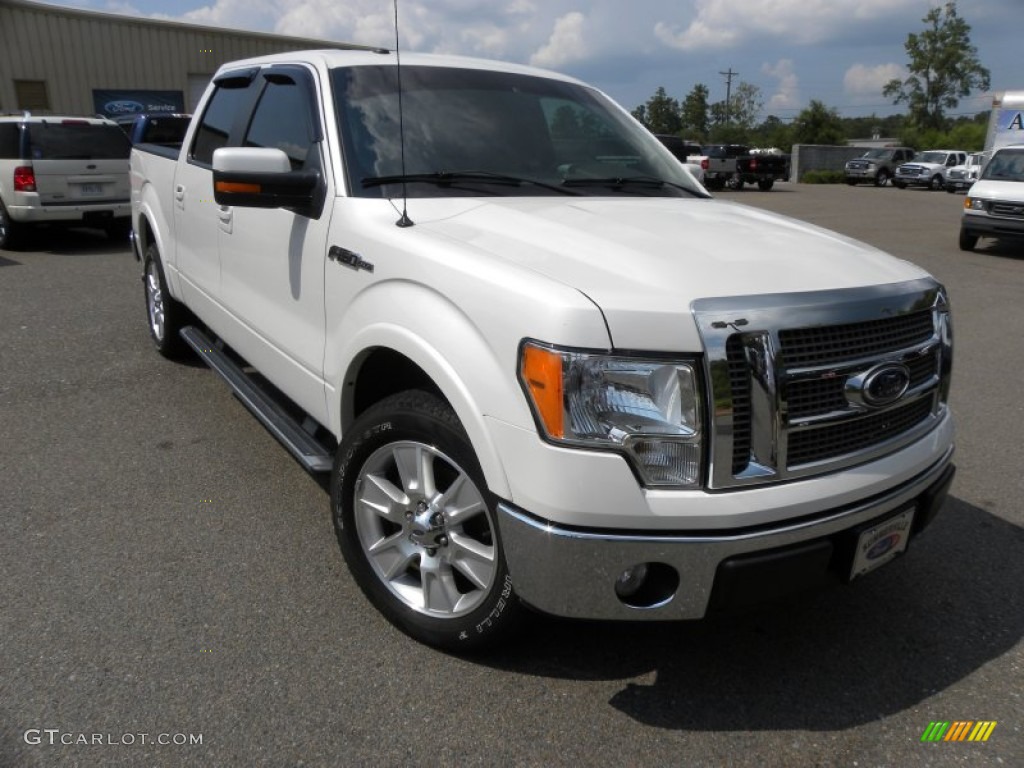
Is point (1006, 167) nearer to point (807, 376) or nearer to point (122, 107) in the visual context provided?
point (807, 376)

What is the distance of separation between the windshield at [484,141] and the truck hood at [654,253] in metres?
0.21

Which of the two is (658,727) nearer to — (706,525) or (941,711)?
(706,525)

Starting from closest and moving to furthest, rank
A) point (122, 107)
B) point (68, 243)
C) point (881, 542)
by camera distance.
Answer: point (881, 542), point (68, 243), point (122, 107)

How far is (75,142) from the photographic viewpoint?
11.5 meters

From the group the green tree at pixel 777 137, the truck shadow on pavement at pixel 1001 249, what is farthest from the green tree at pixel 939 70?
the truck shadow on pavement at pixel 1001 249

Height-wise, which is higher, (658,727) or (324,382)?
(324,382)

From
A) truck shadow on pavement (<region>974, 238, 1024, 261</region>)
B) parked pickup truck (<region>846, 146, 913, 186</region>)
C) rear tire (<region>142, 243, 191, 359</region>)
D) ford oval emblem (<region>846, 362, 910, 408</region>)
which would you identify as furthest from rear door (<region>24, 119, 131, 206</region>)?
parked pickup truck (<region>846, 146, 913, 186</region>)

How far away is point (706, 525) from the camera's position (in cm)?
213

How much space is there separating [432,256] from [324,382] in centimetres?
89

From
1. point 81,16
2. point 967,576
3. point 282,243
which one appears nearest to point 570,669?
point 967,576

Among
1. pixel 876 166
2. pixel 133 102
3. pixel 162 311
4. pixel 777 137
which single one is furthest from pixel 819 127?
pixel 162 311

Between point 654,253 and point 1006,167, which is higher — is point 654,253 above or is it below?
above

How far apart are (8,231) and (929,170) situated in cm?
3743

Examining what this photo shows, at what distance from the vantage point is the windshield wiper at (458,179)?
3.08 m
